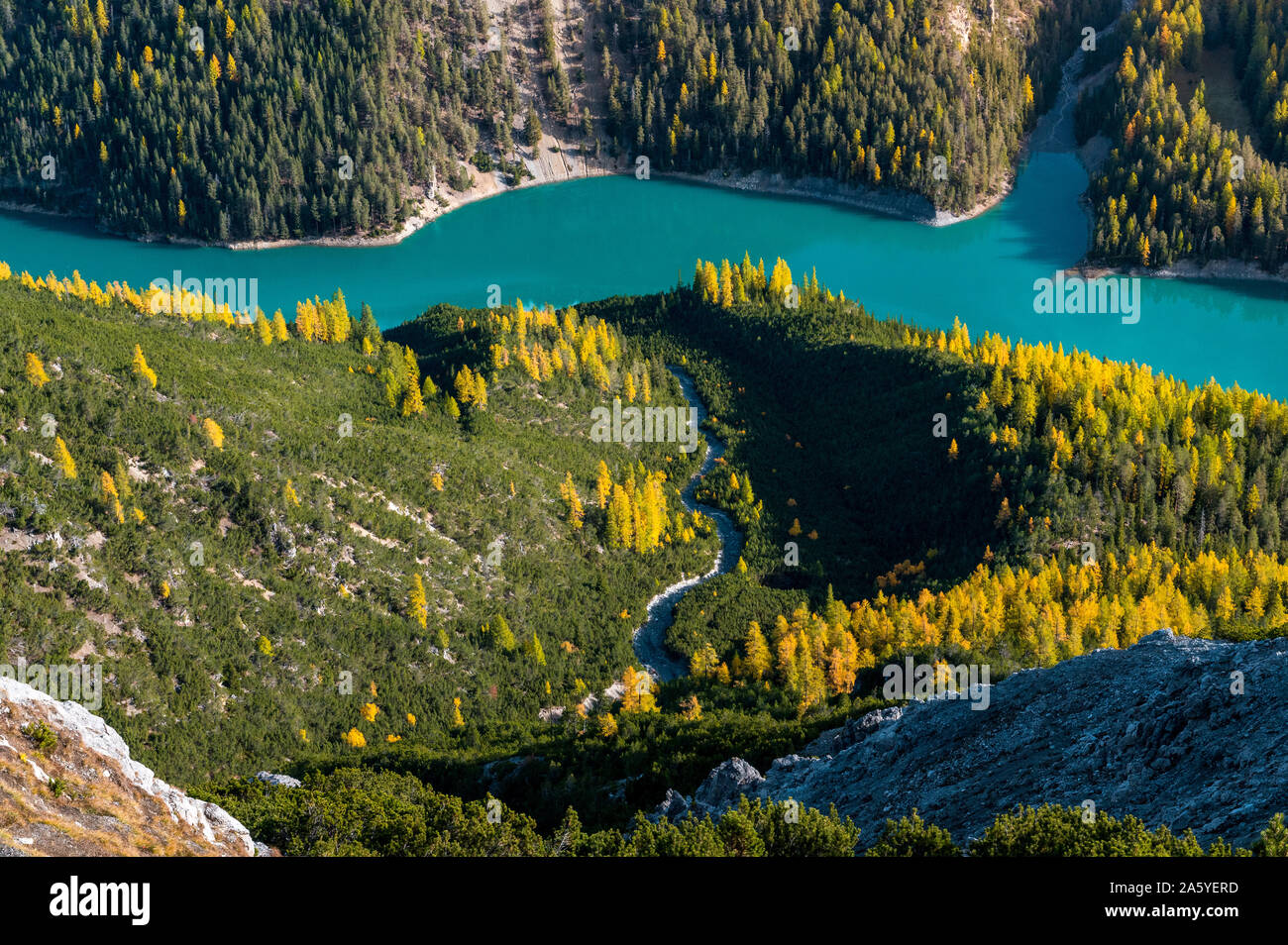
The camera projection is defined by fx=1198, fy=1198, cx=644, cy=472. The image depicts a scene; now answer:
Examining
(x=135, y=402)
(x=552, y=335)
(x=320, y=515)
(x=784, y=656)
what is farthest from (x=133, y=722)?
(x=552, y=335)

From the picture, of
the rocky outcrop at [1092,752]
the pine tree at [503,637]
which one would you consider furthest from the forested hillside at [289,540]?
the rocky outcrop at [1092,752]

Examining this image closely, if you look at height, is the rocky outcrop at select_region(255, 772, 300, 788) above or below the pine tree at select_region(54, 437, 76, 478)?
below

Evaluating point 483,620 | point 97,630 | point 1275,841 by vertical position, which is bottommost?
point 483,620

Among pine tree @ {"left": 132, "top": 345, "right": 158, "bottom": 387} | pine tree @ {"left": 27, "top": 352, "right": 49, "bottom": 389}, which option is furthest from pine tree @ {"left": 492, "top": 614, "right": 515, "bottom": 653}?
pine tree @ {"left": 27, "top": 352, "right": 49, "bottom": 389}

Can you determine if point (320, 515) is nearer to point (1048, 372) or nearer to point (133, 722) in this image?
point (133, 722)

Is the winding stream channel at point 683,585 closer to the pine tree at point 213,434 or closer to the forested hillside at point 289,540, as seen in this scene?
the forested hillside at point 289,540

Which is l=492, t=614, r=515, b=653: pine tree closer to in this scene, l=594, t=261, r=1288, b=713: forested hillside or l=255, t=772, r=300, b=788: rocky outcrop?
l=594, t=261, r=1288, b=713: forested hillside
